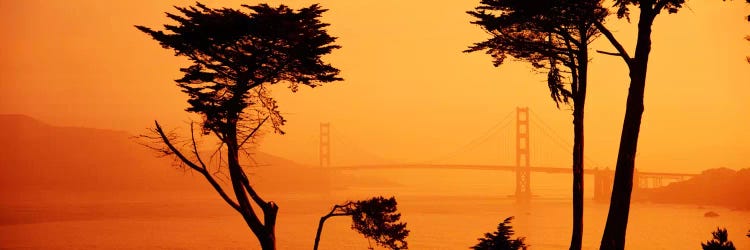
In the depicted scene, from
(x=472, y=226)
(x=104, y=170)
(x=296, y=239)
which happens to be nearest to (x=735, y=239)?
(x=472, y=226)

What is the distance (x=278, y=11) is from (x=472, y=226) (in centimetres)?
5717

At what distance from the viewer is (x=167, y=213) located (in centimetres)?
9200

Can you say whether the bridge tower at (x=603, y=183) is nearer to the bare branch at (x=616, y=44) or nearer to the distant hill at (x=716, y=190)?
the distant hill at (x=716, y=190)

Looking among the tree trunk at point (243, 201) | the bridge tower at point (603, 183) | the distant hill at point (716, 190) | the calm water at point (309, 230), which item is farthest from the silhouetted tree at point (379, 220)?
the distant hill at point (716, 190)

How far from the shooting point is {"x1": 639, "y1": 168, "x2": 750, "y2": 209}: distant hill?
10825 centimetres

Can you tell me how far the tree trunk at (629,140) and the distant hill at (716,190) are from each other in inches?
4061

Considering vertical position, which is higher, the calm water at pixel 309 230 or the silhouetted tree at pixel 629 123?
the silhouetted tree at pixel 629 123

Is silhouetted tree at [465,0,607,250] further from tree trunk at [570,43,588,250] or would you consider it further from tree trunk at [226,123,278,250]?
tree trunk at [226,123,278,250]

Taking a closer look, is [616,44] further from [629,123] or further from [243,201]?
[243,201]

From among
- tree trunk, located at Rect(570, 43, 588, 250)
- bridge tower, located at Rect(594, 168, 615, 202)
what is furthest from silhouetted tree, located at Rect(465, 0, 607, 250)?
bridge tower, located at Rect(594, 168, 615, 202)

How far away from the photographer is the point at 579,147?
12.8 metres

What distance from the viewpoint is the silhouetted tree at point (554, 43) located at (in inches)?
458

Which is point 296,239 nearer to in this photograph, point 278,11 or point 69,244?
point 69,244

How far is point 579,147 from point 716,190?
367 feet
